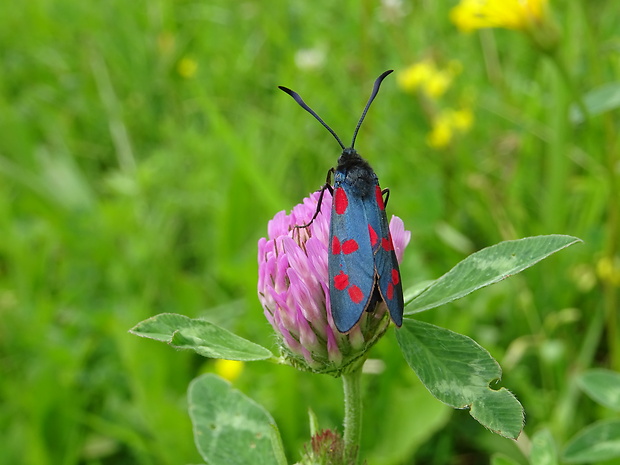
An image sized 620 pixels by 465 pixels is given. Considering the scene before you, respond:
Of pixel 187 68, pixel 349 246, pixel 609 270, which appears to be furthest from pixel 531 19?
pixel 187 68

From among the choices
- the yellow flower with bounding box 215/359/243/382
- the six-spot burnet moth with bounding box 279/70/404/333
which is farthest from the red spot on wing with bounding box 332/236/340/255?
the yellow flower with bounding box 215/359/243/382

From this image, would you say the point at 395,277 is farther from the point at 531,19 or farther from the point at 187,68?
the point at 187,68

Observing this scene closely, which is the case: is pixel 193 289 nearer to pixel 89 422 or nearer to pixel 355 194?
pixel 89 422

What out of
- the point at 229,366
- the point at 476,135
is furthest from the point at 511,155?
the point at 229,366

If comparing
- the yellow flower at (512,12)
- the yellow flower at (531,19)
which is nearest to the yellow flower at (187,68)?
the yellow flower at (512,12)

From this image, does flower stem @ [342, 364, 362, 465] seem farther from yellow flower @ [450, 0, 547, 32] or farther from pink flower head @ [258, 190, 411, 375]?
yellow flower @ [450, 0, 547, 32]
